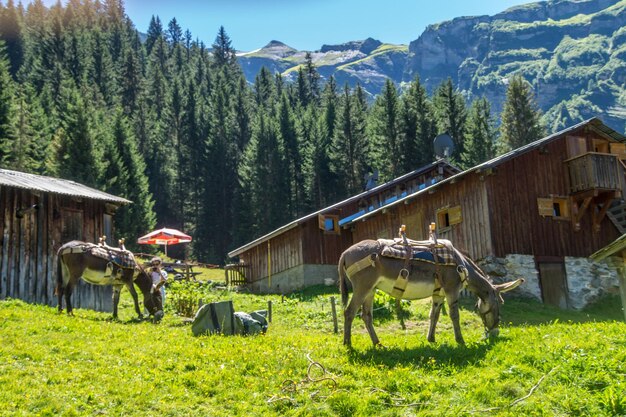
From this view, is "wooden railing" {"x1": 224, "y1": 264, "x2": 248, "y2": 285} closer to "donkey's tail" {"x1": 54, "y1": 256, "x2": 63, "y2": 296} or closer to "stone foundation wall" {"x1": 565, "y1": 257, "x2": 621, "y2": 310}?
"stone foundation wall" {"x1": 565, "y1": 257, "x2": 621, "y2": 310}

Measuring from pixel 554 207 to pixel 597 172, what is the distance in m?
2.47

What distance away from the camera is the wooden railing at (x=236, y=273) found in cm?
4247

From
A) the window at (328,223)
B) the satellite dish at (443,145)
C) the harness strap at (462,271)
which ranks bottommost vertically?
the harness strap at (462,271)

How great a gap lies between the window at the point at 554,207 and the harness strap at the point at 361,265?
57.1 ft

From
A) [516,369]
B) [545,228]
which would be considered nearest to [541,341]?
[516,369]

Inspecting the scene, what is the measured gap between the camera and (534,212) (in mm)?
27750

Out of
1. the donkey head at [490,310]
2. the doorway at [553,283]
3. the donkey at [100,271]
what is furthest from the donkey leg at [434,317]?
the doorway at [553,283]

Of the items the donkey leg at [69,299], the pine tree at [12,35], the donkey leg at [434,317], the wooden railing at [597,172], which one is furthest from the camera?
the pine tree at [12,35]

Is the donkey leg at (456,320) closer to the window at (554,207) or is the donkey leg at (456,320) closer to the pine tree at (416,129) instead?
the window at (554,207)

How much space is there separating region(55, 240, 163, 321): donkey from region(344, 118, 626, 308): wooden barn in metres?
14.4

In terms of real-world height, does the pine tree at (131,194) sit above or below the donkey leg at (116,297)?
above

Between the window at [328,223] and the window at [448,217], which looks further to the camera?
the window at [328,223]

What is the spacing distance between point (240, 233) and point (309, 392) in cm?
5621

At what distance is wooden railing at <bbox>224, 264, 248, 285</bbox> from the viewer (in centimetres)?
4247
